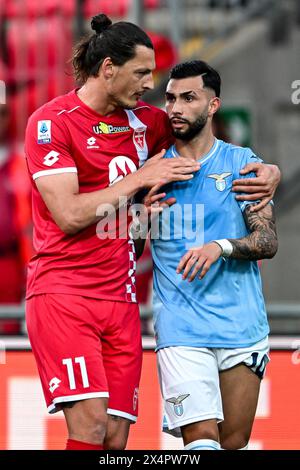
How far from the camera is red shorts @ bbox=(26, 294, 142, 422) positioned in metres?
4.50

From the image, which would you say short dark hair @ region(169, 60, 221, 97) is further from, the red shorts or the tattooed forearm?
the red shorts

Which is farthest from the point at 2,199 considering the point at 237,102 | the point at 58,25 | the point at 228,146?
the point at 228,146

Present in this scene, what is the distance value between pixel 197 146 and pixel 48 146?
2.26ft

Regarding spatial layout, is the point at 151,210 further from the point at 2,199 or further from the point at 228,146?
the point at 2,199

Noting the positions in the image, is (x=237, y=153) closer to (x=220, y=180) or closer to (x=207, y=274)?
(x=220, y=180)

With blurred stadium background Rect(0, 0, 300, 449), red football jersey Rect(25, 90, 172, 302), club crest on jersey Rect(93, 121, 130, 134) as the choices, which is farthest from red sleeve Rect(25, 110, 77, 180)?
blurred stadium background Rect(0, 0, 300, 449)

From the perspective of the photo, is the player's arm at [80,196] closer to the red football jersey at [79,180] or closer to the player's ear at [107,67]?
the red football jersey at [79,180]

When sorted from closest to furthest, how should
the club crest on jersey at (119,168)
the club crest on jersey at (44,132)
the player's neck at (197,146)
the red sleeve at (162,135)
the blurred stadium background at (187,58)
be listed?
the club crest on jersey at (44,132), the club crest on jersey at (119,168), the player's neck at (197,146), the red sleeve at (162,135), the blurred stadium background at (187,58)

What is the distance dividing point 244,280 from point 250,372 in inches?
16.2

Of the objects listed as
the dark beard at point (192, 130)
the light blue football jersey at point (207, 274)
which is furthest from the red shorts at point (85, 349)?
the dark beard at point (192, 130)

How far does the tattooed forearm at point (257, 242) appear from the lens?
14.9 feet

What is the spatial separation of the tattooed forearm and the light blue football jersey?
4.1 inches

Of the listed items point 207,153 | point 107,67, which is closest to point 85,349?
point 207,153

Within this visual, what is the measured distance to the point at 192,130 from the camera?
185 inches
